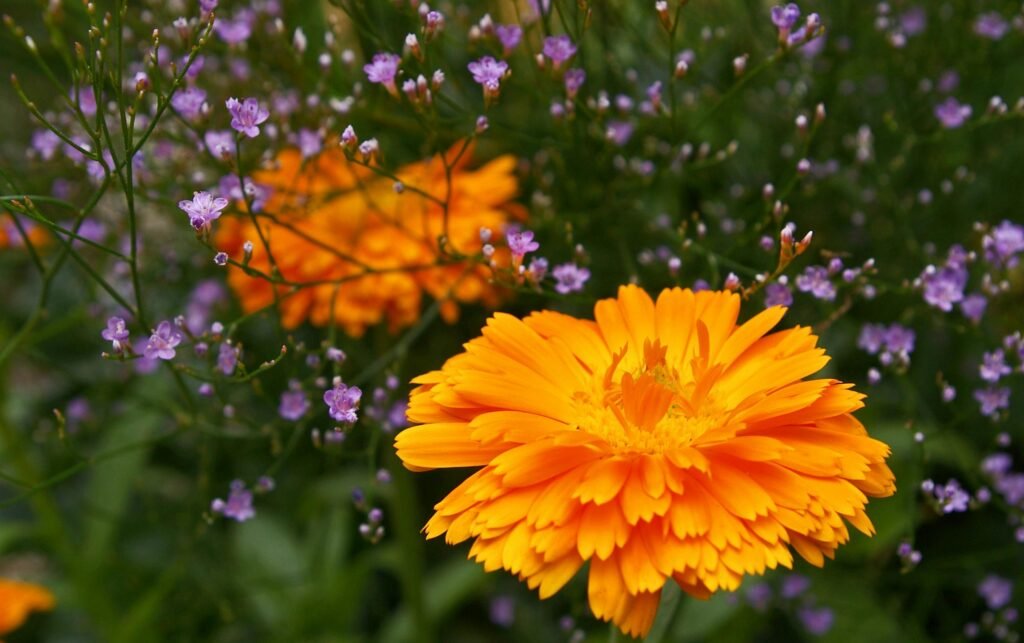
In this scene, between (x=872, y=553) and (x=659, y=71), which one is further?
(x=659, y=71)

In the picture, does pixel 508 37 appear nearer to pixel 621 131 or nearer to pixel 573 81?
pixel 573 81

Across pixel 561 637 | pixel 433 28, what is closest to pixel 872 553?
pixel 561 637

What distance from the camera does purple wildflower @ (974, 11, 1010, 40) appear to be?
943mm

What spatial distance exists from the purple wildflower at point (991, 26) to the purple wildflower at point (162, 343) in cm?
74

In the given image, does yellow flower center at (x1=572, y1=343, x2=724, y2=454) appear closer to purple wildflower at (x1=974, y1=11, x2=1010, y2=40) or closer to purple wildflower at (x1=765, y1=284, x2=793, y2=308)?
purple wildflower at (x1=765, y1=284, x2=793, y2=308)

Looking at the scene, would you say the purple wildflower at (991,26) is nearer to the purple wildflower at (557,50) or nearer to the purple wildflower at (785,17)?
the purple wildflower at (785,17)

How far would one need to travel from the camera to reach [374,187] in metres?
1.15

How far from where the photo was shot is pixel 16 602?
97cm

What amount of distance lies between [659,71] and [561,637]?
0.63 m

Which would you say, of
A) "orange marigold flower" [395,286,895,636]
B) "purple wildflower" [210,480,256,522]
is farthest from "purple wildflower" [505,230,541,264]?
"purple wildflower" [210,480,256,522]

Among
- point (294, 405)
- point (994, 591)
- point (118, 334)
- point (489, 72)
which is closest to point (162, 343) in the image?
point (118, 334)

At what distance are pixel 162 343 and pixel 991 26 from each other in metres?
0.76

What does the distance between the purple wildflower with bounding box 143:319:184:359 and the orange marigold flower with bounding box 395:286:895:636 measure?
0.16 meters

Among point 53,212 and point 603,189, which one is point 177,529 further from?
point 603,189
